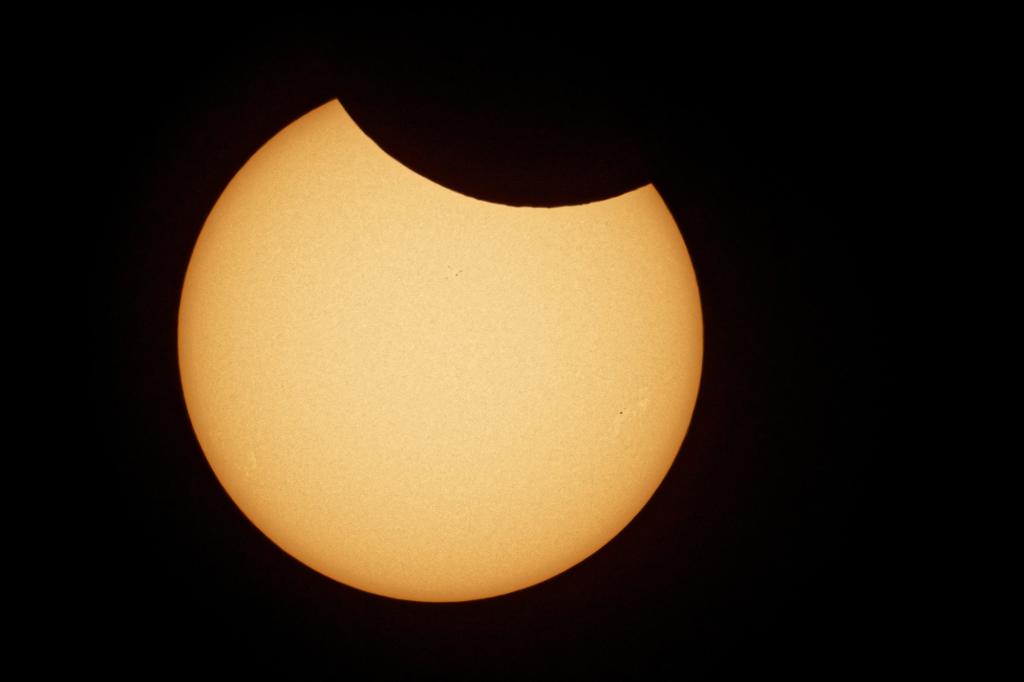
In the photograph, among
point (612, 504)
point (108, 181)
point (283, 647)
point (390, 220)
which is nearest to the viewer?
point (390, 220)

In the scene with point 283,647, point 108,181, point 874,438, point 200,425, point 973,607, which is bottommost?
point 973,607

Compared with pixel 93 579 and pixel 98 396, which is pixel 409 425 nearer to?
pixel 98 396

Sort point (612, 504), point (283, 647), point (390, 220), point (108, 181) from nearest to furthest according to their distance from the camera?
point (390, 220), point (612, 504), point (108, 181), point (283, 647)

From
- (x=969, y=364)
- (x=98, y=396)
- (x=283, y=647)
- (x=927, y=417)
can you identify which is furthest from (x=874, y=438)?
(x=98, y=396)

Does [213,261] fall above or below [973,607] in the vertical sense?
above

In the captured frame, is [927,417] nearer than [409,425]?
No

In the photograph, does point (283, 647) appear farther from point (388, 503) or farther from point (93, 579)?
point (388, 503)

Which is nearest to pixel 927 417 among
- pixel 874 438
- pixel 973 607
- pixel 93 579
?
pixel 874 438
